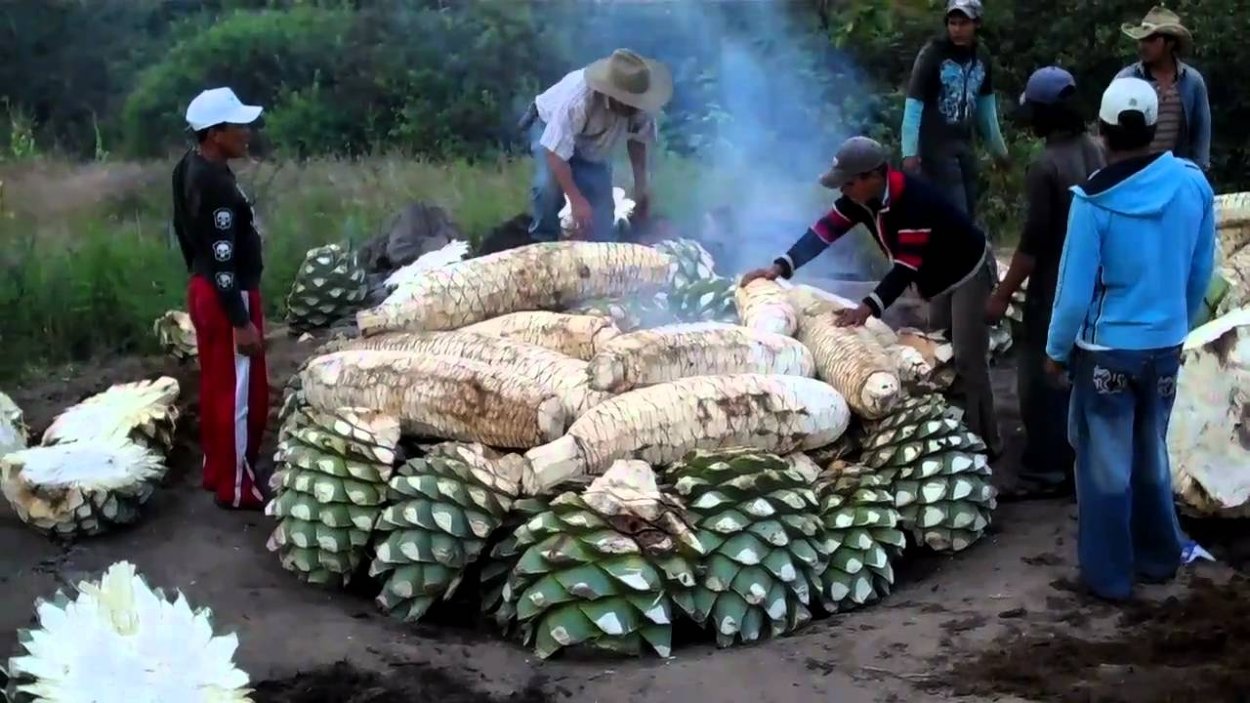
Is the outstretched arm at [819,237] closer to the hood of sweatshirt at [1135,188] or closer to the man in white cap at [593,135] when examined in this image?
the man in white cap at [593,135]

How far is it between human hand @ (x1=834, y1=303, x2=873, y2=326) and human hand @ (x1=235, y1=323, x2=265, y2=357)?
230 centimetres

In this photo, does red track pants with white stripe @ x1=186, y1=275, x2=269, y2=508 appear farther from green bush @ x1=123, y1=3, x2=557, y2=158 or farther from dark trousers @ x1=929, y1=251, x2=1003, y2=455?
green bush @ x1=123, y1=3, x2=557, y2=158

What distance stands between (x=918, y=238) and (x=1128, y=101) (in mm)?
A: 1200

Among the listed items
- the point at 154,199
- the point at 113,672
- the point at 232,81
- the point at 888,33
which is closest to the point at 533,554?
the point at 113,672

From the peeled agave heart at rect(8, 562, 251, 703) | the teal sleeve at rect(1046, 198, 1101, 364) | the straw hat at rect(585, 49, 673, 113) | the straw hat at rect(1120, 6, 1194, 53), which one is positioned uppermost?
the straw hat at rect(1120, 6, 1194, 53)

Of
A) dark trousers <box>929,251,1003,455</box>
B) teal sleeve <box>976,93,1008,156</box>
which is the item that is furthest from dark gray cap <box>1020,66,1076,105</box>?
teal sleeve <box>976,93,1008,156</box>

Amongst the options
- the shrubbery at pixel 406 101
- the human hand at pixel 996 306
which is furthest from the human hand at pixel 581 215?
the human hand at pixel 996 306

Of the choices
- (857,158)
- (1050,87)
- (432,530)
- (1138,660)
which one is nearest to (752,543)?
(432,530)

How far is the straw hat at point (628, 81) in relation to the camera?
673cm

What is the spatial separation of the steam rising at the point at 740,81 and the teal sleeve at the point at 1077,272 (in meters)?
5.68

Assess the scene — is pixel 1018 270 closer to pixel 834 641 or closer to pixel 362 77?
pixel 834 641

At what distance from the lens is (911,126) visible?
22.4 feet

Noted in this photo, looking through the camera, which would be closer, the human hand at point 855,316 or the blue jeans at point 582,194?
the human hand at point 855,316

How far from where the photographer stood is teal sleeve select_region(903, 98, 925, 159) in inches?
267
